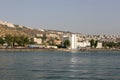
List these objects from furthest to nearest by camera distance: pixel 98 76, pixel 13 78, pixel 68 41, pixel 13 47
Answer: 1. pixel 68 41
2. pixel 13 47
3. pixel 98 76
4. pixel 13 78

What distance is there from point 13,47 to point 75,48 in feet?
118

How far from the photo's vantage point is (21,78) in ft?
104

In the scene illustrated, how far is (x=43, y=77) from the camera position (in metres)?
32.8

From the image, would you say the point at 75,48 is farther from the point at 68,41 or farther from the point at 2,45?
the point at 2,45

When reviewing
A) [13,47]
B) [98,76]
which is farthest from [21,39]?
[98,76]

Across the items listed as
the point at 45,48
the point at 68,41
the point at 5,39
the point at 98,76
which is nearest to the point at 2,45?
the point at 5,39

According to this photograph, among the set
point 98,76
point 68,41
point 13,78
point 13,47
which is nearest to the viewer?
point 13,78

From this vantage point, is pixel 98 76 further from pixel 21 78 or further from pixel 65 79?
pixel 21 78

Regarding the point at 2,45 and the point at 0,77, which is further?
the point at 2,45

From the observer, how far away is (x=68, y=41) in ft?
600

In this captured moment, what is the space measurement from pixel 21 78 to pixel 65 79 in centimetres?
331

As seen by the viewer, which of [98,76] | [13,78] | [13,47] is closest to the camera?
[13,78]

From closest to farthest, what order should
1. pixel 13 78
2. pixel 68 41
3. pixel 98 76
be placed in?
pixel 13 78, pixel 98 76, pixel 68 41

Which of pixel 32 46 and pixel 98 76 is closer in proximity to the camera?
pixel 98 76
